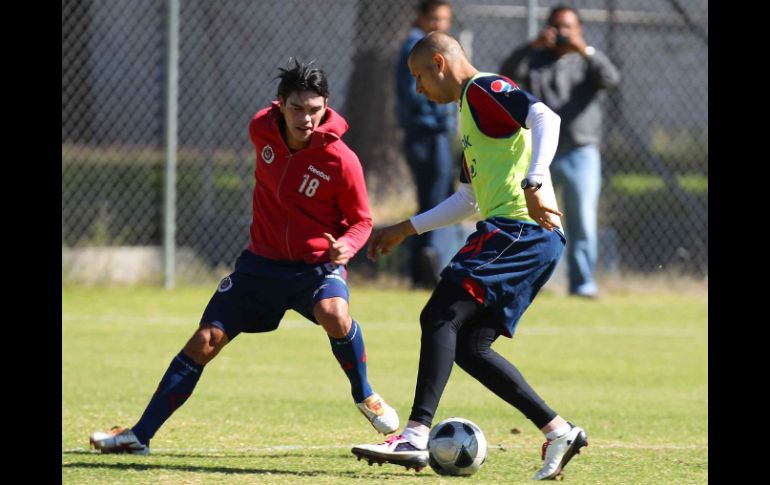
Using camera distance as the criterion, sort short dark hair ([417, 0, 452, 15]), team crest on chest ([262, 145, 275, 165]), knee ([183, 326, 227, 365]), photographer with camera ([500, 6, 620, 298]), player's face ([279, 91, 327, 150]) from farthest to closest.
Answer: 1. photographer with camera ([500, 6, 620, 298])
2. short dark hair ([417, 0, 452, 15])
3. team crest on chest ([262, 145, 275, 165])
4. player's face ([279, 91, 327, 150])
5. knee ([183, 326, 227, 365])

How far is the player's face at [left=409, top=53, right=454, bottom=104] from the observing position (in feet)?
19.7

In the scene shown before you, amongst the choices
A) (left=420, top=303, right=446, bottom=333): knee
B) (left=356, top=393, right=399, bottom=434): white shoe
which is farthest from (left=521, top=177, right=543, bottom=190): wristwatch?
(left=356, top=393, right=399, bottom=434): white shoe

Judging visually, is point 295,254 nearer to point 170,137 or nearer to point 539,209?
point 539,209

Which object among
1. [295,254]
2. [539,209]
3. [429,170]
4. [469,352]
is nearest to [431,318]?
[469,352]

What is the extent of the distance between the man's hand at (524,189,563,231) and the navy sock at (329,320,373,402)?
1.22 m

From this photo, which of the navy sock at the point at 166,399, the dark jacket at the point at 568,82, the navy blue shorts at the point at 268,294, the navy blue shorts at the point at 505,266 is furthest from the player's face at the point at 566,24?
the navy sock at the point at 166,399

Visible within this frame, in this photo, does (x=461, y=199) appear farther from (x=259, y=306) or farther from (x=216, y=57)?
(x=216, y=57)

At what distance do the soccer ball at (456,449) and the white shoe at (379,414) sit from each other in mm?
576

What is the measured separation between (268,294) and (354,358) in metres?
0.48

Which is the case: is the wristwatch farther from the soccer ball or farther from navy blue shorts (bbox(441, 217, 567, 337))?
the soccer ball

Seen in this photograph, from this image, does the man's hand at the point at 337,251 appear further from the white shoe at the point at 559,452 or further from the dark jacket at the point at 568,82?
the dark jacket at the point at 568,82

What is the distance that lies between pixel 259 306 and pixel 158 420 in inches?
26.0

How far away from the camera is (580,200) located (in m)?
12.8
